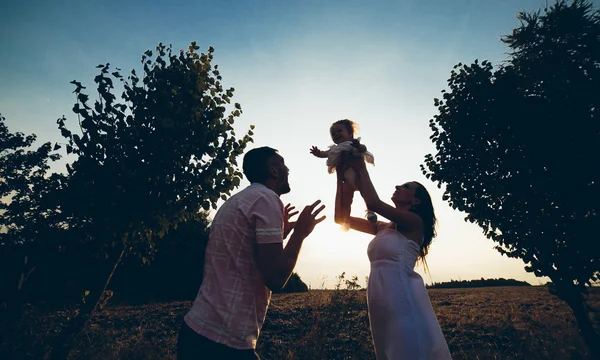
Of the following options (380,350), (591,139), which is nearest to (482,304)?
(591,139)

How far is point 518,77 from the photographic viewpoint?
335 inches

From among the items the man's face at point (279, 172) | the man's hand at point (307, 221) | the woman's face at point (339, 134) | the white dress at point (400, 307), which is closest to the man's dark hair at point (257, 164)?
the man's face at point (279, 172)

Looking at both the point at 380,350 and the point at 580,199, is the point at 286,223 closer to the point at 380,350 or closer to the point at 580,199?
the point at 380,350

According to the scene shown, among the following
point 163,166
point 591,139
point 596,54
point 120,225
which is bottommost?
point 120,225

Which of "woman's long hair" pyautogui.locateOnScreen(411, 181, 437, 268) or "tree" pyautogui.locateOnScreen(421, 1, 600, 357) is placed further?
"tree" pyautogui.locateOnScreen(421, 1, 600, 357)

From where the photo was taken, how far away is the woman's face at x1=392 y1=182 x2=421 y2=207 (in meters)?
4.46

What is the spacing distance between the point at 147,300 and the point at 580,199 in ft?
66.4

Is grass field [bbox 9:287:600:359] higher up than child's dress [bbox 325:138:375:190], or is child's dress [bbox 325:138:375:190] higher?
child's dress [bbox 325:138:375:190]

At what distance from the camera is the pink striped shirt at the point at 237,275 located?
1.99 metres

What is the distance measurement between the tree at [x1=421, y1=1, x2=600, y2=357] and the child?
4.58 m

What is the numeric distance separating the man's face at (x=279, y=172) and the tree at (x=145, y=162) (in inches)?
141

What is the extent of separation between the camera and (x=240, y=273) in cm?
212

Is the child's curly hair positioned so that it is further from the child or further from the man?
the man

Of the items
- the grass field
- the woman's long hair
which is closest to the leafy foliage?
the grass field
